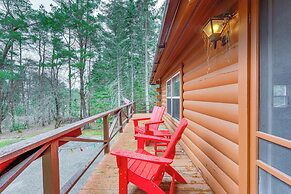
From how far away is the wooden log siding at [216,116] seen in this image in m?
1.65

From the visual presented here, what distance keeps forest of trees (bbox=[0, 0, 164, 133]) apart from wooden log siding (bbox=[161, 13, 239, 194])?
9.62m

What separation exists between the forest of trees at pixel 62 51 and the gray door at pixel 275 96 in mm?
11198

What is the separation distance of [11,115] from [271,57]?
1624cm

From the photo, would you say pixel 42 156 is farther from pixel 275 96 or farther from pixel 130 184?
pixel 275 96

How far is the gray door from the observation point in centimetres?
100

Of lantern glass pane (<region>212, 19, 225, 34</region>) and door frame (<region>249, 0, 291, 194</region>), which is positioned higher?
lantern glass pane (<region>212, 19, 225, 34</region>)

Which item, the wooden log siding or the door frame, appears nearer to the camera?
the door frame

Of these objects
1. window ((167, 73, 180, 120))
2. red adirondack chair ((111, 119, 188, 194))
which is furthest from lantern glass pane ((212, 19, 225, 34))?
window ((167, 73, 180, 120))

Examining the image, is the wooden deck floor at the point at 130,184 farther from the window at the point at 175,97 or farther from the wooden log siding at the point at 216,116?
the window at the point at 175,97

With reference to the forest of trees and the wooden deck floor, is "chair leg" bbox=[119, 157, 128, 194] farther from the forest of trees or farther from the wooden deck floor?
the forest of trees

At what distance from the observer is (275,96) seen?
1094 millimetres

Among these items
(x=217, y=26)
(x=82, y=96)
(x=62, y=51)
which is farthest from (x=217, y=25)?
(x=82, y=96)

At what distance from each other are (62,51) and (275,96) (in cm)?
1314

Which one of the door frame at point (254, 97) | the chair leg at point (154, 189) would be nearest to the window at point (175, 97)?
the chair leg at point (154, 189)
